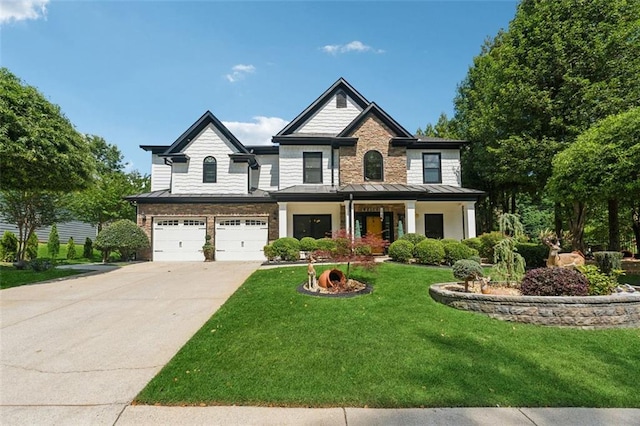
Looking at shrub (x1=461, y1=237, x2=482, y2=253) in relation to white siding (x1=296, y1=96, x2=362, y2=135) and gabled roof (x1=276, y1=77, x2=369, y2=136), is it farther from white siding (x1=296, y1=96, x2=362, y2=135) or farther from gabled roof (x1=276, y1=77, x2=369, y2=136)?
gabled roof (x1=276, y1=77, x2=369, y2=136)

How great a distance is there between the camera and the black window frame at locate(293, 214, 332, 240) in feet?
57.0

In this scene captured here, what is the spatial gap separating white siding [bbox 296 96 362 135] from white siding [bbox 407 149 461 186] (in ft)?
13.6

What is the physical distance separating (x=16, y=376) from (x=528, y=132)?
19.9 meters

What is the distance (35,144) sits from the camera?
10180 mm

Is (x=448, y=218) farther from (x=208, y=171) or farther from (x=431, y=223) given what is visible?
(x=208, y=171)

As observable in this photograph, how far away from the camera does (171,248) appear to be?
655 inches

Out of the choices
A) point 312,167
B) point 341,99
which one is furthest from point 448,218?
point 341,99

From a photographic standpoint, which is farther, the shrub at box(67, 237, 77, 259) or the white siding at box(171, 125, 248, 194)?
the shrub at box(67, 237, 77, 259)

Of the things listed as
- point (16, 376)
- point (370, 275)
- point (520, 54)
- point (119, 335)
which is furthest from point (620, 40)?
point (16, 376)

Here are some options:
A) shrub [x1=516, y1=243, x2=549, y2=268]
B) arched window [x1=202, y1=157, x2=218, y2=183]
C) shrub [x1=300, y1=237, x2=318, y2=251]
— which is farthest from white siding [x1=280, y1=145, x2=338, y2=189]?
shrub [x1=516, y1=243, x2=549, y2=268]

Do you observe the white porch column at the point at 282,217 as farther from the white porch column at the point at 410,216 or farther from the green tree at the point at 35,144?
the green tree at the point at 35,144

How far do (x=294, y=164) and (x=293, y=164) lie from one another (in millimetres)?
57

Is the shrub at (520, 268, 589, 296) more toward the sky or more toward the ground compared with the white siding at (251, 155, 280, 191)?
more toward the ground

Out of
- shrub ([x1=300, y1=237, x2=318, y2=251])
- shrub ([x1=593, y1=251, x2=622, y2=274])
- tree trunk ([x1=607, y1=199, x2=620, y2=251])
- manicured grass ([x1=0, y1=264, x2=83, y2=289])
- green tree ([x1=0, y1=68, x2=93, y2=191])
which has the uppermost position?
green tree ([x1=0, y1=68, x2=93, y2=191])
